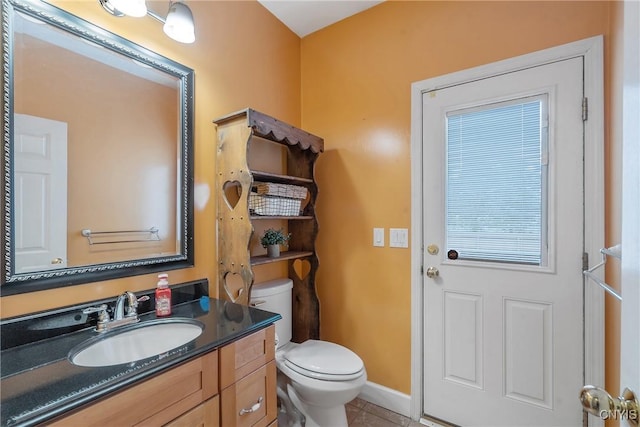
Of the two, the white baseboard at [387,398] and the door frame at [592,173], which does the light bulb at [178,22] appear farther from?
the white baseboard at [387,398]

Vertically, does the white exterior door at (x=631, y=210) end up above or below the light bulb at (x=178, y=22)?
below

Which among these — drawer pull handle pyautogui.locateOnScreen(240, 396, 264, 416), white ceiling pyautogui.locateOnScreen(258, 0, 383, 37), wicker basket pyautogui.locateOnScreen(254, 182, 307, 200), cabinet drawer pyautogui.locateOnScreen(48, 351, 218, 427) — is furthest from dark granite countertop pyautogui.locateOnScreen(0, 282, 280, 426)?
white ceiling pyautogui.locateOnScreen(258, 0, 383, 37)

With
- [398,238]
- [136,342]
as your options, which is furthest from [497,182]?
[136,342]

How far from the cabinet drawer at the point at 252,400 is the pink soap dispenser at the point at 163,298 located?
0.44 metres

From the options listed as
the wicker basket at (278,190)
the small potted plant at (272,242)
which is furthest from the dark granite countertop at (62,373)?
the wicker basket at (278,190)

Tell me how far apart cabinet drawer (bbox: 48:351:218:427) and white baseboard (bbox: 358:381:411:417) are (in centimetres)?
129

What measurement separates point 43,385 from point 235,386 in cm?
53

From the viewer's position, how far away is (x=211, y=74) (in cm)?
160

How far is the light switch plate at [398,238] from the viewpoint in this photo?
71.1 inches

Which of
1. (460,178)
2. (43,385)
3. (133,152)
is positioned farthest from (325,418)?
(133,152)

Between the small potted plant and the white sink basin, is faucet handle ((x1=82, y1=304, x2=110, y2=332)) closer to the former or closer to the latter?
the white sink basin

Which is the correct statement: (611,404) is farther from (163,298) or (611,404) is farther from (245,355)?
(163,298)

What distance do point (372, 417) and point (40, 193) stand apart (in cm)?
198

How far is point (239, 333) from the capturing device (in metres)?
1.06
